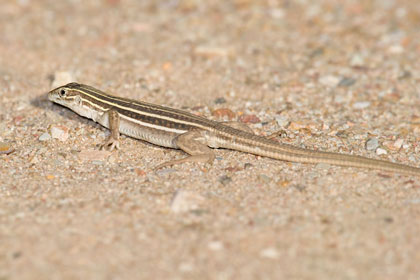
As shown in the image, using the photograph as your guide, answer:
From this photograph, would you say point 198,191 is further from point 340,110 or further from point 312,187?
point 340,110

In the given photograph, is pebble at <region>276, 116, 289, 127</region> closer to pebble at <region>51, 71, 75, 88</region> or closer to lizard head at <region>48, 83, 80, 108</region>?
lizard head at <region>48, 83, 80, 108</region>

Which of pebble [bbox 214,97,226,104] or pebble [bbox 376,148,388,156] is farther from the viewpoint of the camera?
pebble [bbox 214,97,226,104]

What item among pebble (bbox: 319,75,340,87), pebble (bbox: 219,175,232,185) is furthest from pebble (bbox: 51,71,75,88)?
pebble (bbox: 319,75,340,87)

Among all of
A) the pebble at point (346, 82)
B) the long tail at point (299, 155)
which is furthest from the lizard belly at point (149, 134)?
the pebble at point (346, 82)

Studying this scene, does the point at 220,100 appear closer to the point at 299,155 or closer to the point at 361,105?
the point at 361,105

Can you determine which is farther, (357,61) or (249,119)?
(357,61)

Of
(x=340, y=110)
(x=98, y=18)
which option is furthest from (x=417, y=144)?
(x=98, y=18)

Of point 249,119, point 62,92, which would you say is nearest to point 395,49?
point 249,119
